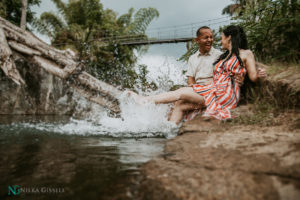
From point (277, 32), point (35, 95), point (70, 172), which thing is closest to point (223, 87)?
point (277, 32)

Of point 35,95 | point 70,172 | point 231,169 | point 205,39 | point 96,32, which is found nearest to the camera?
point 231,169

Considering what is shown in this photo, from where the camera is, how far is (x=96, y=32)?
12.2 m

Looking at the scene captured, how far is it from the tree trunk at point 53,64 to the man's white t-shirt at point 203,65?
136 centimetres

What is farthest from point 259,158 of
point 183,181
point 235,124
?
point 235,124

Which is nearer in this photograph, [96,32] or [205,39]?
[205,39]

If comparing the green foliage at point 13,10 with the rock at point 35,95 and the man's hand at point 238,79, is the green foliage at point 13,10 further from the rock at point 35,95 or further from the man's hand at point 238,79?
the man's hand at point 238,79

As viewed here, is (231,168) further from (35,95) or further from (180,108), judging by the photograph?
(35,95)

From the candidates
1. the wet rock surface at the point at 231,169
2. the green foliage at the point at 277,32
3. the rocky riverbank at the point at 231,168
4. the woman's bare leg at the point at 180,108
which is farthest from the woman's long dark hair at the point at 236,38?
the wet rock surface at the point at 231,169

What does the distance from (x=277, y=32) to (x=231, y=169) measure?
2819 mm

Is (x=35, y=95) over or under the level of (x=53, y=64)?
over

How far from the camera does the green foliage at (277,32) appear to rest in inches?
104

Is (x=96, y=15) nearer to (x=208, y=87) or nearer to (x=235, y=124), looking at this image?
(x=208, y=87)

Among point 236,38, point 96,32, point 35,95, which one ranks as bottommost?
point 236,38

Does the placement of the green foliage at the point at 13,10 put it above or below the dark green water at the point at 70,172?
above
